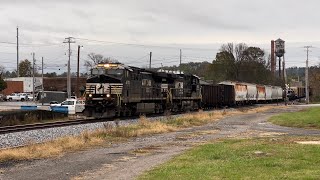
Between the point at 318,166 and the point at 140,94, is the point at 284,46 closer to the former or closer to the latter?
the point at 140,94

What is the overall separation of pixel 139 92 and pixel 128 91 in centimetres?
210

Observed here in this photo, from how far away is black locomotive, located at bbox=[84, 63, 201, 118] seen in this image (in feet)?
108

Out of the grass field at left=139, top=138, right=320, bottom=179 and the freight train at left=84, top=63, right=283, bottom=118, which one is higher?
the freight train at left=84, top=63, right=283, bottom=118

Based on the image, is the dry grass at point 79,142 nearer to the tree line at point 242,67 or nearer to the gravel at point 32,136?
the gravel at point 32,136

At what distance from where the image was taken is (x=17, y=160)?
14.2 m

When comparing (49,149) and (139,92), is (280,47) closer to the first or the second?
(139,92)

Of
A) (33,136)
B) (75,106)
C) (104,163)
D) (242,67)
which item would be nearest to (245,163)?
(104,163)

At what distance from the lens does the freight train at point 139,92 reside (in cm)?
3291

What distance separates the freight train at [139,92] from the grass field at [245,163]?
17759 millimetres

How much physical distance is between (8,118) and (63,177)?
22.6m

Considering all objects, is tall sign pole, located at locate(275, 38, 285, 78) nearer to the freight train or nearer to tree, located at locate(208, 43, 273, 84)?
tree, located at locate(208, 43, 273, 84)

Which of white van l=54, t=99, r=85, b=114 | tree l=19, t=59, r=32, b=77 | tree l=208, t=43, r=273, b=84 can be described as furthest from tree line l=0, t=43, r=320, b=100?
white van l=54, t=99, r=85, b=114

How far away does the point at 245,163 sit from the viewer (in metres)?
12.0

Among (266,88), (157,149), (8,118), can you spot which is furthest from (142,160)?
(266,88)
